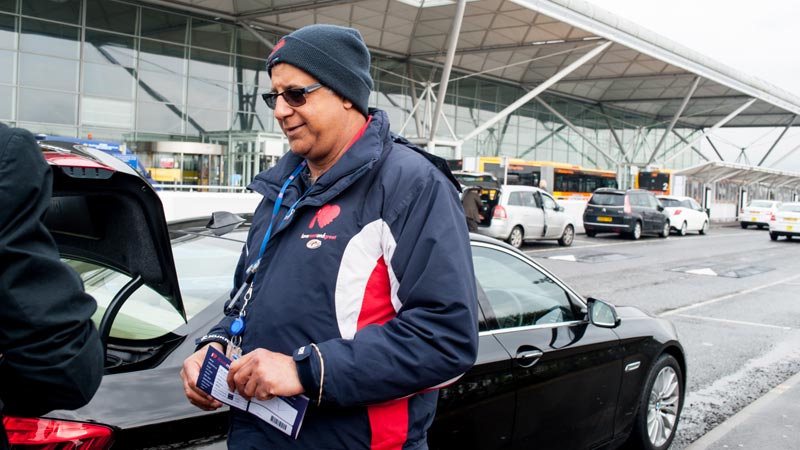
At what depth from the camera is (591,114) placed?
167ft

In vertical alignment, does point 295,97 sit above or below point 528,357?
above

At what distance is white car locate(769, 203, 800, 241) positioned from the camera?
2475cm

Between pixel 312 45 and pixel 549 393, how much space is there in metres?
2.11

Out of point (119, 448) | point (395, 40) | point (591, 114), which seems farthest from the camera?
point (591, 114)

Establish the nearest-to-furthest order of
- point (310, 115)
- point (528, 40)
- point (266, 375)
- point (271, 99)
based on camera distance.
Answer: point (266, 375) → point (310, 115) → point (271, 99) → point (528, 40)

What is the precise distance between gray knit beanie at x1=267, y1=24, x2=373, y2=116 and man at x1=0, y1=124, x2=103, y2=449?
72 centimetres

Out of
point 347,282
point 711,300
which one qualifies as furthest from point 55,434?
point 711,300

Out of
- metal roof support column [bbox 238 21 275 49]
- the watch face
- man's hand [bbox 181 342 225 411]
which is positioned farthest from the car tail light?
metal roof support column [bbox 238 21 275 49]

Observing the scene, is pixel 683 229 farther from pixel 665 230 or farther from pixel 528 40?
pixel 528 40

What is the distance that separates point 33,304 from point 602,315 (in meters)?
2.93

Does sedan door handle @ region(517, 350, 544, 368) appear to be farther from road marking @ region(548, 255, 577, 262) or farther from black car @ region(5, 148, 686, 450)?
road marking @ region(548, 255, 577, 262)

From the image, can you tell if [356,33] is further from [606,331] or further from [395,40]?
[395,40]

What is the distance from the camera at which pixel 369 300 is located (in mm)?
1688

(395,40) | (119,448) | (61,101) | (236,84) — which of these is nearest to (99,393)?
(119,448)
